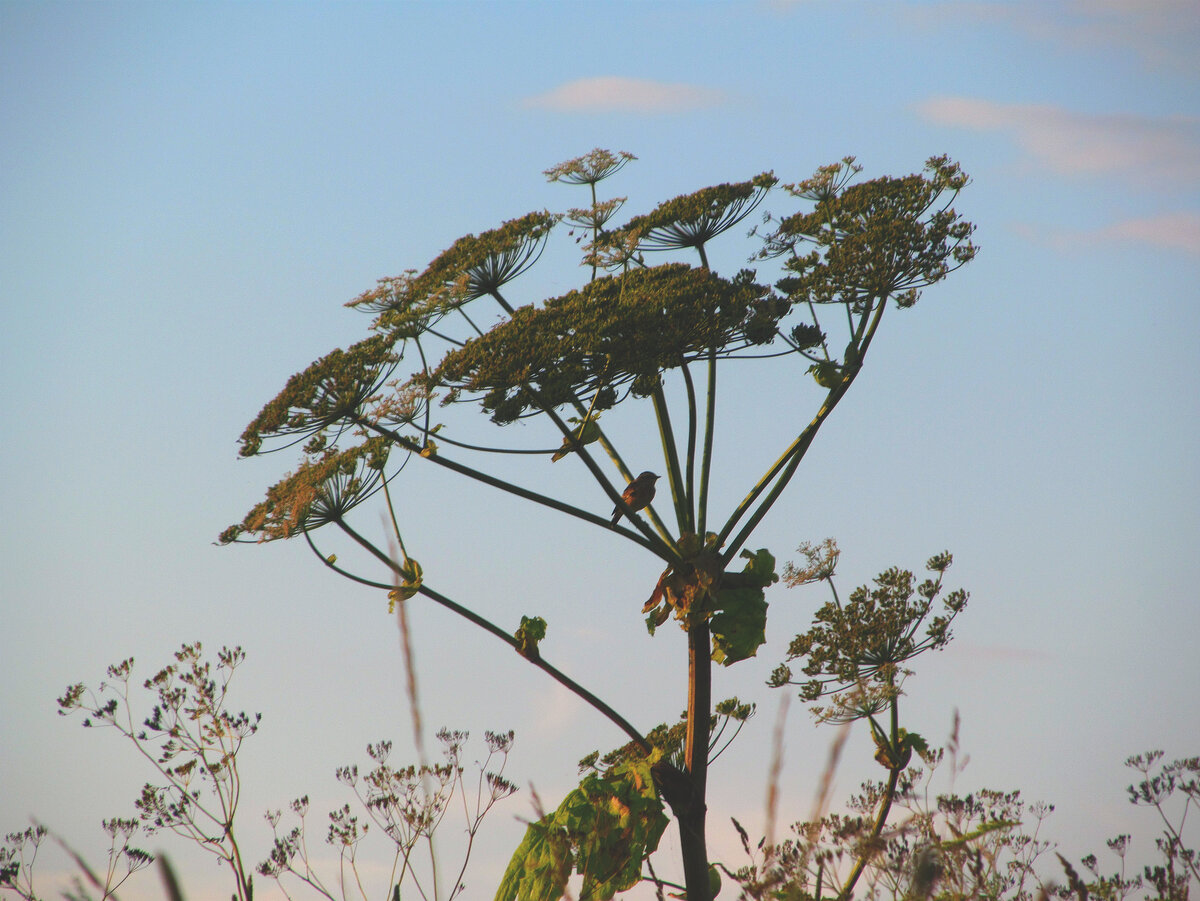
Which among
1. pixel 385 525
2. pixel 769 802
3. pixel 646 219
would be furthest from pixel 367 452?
pixel 769 802

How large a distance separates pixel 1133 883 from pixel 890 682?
3413 mm

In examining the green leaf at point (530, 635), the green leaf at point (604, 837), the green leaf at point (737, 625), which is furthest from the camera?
the green leaf at point (737, 625)

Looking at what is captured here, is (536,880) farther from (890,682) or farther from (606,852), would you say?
(890,682)

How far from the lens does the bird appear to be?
838cm

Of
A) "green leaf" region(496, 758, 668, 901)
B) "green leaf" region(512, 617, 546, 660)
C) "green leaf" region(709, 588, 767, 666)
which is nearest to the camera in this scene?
"green leaf" region(496, 758, 668, 901)

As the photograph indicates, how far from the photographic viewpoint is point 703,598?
28.0 feet

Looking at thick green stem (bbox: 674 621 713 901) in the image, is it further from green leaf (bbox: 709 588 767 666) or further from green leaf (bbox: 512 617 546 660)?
green leaf (bbox: 512 617 546 660)

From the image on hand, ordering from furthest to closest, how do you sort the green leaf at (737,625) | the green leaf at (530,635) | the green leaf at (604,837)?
the green leaf at (737,625) → the green leaf at (530,635) → the green leaf at (604,837)

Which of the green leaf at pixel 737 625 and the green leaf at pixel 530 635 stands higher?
the green leaf at pixel 737 625

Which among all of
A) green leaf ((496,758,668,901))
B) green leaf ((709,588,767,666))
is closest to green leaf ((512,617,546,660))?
green leaf ((496,758,668,901))

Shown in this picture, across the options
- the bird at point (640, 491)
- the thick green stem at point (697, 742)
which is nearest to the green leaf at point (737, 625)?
the thick green stem at point (697, 742)

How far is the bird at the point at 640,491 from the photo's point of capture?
8.38 metres

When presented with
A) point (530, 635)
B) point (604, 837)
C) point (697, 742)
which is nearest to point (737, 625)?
point (697, 742)

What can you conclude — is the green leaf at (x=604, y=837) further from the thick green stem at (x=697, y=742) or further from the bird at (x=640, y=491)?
the bird at (x=640, y=491)
